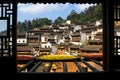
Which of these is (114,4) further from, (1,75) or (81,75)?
(1,75)

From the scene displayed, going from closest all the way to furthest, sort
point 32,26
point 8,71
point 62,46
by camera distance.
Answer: point 8,71, point 62,46, point 32,26

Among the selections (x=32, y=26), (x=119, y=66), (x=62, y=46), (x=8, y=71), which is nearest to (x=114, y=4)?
(x=119, y=66)

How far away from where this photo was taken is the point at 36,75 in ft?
11.2

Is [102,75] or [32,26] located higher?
[32,26]


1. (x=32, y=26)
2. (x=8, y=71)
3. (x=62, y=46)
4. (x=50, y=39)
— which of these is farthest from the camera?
(x=32, y=26)

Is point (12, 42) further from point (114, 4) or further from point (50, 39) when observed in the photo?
point (50, 39)

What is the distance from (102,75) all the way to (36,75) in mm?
920

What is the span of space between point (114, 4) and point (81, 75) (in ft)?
3.59

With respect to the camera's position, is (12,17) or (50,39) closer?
(12,17)

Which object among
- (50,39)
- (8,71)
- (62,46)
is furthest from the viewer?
(50,39)

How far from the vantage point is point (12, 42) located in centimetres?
335

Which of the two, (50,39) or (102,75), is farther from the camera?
(50,39)

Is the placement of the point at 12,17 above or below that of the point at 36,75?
above

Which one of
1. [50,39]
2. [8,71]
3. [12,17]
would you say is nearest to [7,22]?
[12,17]
